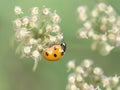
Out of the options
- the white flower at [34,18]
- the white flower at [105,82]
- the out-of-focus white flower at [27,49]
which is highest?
the white flower at [34,18]

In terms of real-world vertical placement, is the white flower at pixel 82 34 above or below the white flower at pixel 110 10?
below

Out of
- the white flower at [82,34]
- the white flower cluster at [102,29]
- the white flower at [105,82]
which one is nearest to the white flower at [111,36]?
the white flower cluster at [102,29]

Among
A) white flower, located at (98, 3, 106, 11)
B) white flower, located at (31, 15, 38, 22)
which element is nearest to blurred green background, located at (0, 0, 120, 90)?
white flower, located at (98, 3, 106, 11)

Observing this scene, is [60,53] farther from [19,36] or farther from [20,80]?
[20,80]

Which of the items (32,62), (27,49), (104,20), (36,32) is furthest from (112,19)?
(32,62)

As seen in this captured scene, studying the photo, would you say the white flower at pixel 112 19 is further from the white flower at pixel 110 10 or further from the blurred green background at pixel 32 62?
the blurred green background at pixel 32 62

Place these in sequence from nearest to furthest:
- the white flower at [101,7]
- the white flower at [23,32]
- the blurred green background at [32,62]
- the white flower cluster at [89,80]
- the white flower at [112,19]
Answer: the white flower at [23,32]
the white flower cluster at [89,80]
the white flower at [112,19]
the white flower at [101,7]
the blurred green background at [32,62]

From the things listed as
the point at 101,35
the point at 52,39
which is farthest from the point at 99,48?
the point at 52,39
